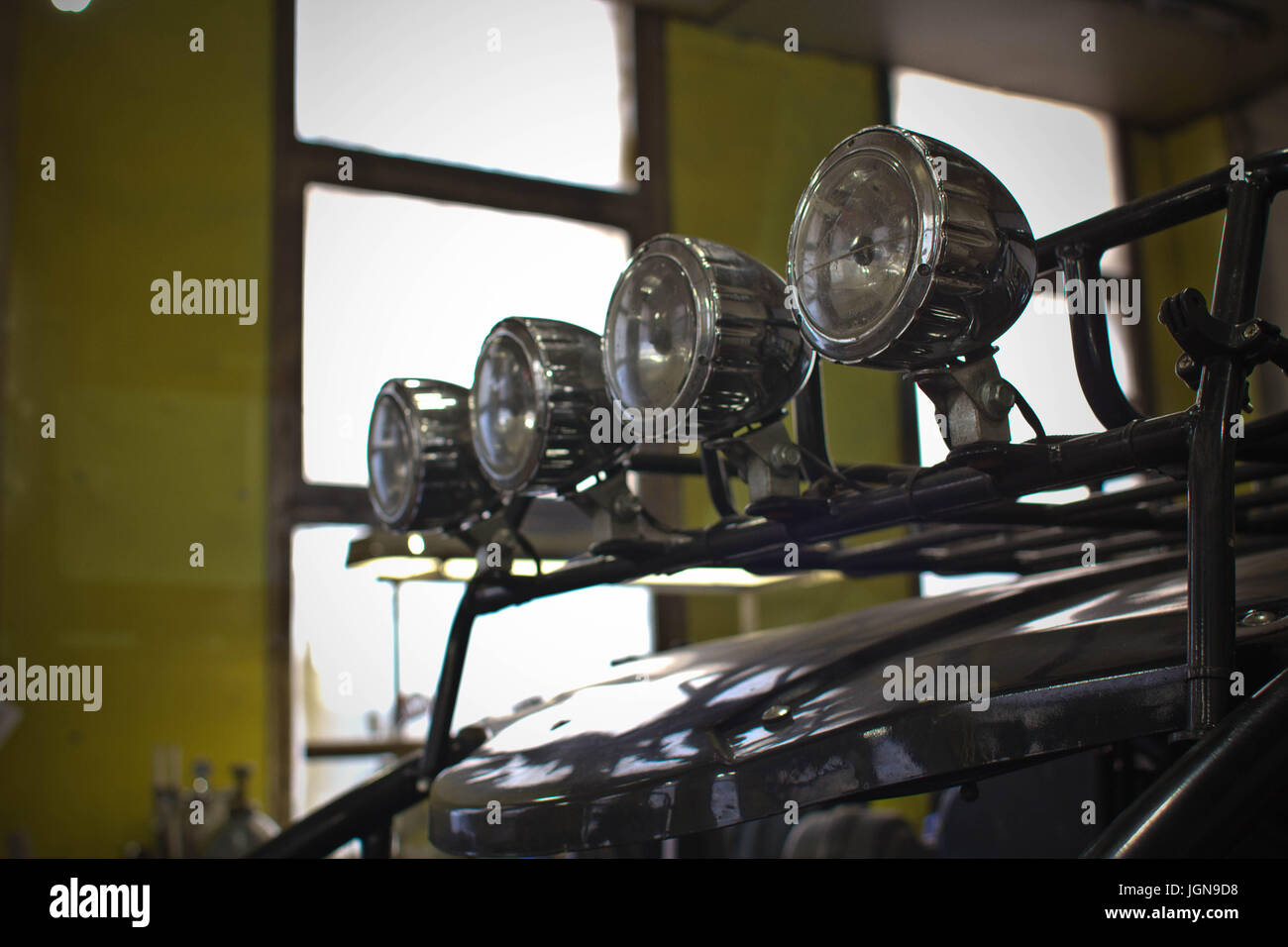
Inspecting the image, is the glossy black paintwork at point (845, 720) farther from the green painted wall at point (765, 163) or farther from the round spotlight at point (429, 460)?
the green painted wall at point (765, 163)

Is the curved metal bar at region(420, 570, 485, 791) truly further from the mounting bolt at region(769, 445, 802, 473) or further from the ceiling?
the ceiling

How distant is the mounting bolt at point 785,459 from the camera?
121 cm

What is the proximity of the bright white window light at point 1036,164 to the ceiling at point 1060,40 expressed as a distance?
0.12m

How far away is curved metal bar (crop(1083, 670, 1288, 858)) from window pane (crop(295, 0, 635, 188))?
19.0 feet

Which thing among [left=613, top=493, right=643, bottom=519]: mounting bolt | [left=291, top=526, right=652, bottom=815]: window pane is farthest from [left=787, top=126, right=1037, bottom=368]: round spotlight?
[left=291, top=526, right=652, bottom=815]: window pane

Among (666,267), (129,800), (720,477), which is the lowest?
(129,800)

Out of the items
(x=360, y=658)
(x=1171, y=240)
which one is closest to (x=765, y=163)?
(x=1171, y=240)

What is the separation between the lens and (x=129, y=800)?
5035 millimetres

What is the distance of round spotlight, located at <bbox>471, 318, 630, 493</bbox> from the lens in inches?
53.6

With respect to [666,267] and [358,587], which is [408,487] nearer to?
[666,267]

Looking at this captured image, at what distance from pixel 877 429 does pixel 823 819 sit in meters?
3.93

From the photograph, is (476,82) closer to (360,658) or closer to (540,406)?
(360,658)

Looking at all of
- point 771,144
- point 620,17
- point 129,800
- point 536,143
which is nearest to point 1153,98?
point 771,144

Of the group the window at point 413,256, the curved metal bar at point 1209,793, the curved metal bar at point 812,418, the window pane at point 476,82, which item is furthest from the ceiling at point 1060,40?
the curved metal bar at point 1209,793
